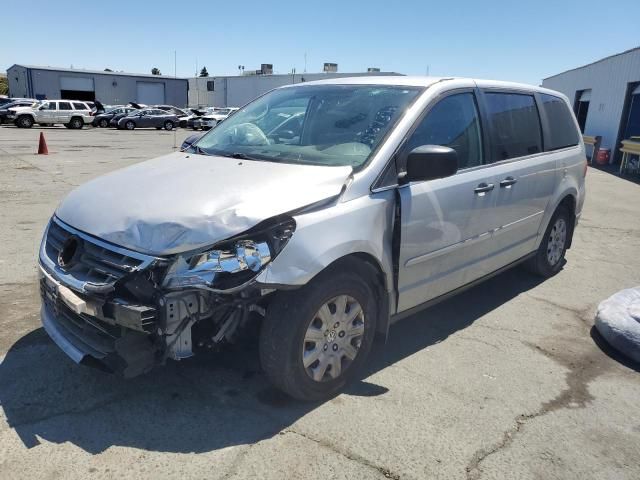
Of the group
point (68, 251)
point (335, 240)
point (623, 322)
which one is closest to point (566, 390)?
point (623, 322)

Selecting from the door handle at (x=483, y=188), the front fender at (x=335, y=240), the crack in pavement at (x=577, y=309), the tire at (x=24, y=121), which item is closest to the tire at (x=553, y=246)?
the crack in pavement at (x=577, y=309)

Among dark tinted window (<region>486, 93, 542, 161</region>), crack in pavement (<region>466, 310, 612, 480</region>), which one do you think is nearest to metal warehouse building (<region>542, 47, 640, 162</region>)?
Result: dark tinted window (<region>486, 93, 542, 161</region>)

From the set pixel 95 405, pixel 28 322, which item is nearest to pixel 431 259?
pixel 95 405

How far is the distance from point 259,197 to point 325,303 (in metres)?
0.68

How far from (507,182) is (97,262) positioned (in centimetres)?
309

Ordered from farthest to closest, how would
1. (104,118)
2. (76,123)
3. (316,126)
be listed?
1. (104,118)
2. (76,123)
3. (316,126)

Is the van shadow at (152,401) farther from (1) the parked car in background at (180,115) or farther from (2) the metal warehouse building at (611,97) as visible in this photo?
(1) the parked car in background at (180,115)

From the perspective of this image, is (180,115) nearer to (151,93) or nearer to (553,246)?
(151,93)

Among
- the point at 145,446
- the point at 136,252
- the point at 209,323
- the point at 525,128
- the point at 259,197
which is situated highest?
the point at 525,128

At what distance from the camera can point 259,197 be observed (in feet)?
9.36

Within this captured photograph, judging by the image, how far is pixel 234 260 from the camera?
8.80ft

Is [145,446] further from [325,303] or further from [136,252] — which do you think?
[325,303]

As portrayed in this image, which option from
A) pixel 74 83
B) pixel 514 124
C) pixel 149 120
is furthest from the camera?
pixel 74 83

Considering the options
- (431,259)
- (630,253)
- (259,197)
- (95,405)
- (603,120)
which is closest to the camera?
(259,197)
